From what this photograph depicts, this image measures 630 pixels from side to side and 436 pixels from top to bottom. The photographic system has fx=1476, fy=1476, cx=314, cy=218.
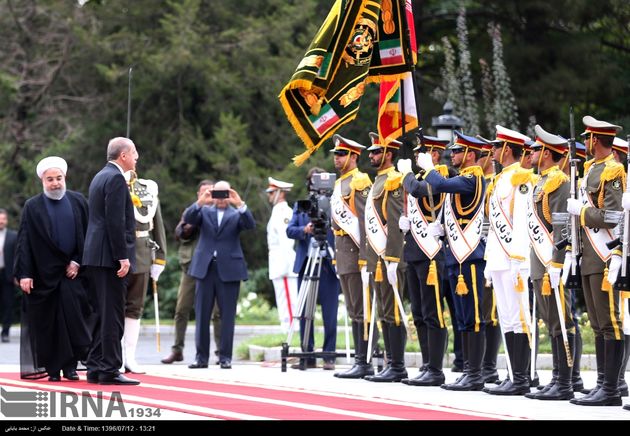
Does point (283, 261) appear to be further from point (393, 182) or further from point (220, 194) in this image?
point (393, 182)

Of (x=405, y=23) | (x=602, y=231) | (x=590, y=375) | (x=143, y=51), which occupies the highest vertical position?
(x=143, y=51)

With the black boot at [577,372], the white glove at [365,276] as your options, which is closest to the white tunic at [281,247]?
the white glove at [365,276]

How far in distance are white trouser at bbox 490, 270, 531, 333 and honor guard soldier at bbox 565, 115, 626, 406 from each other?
1.12m

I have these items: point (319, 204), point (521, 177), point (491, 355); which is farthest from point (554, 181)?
point (319, 204)

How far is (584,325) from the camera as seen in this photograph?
738 inches

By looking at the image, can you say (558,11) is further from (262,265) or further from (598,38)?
(262,265)

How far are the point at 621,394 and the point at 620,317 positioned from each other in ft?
2.42

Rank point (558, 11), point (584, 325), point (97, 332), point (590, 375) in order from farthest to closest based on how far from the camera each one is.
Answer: point (558, 11) < point (584, 325) < point (590, 375) < point (97, 332)

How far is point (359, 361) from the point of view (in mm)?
15742

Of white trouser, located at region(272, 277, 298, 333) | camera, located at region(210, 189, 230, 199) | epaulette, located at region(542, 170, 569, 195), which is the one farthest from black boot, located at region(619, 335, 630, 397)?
white trouser, located at region(272, 277, 298, 333)

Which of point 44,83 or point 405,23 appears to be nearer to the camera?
point 405,23

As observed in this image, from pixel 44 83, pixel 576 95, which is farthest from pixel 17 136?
pixel 576 95

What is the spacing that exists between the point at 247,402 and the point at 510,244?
302 centimetres

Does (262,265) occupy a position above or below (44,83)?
below
